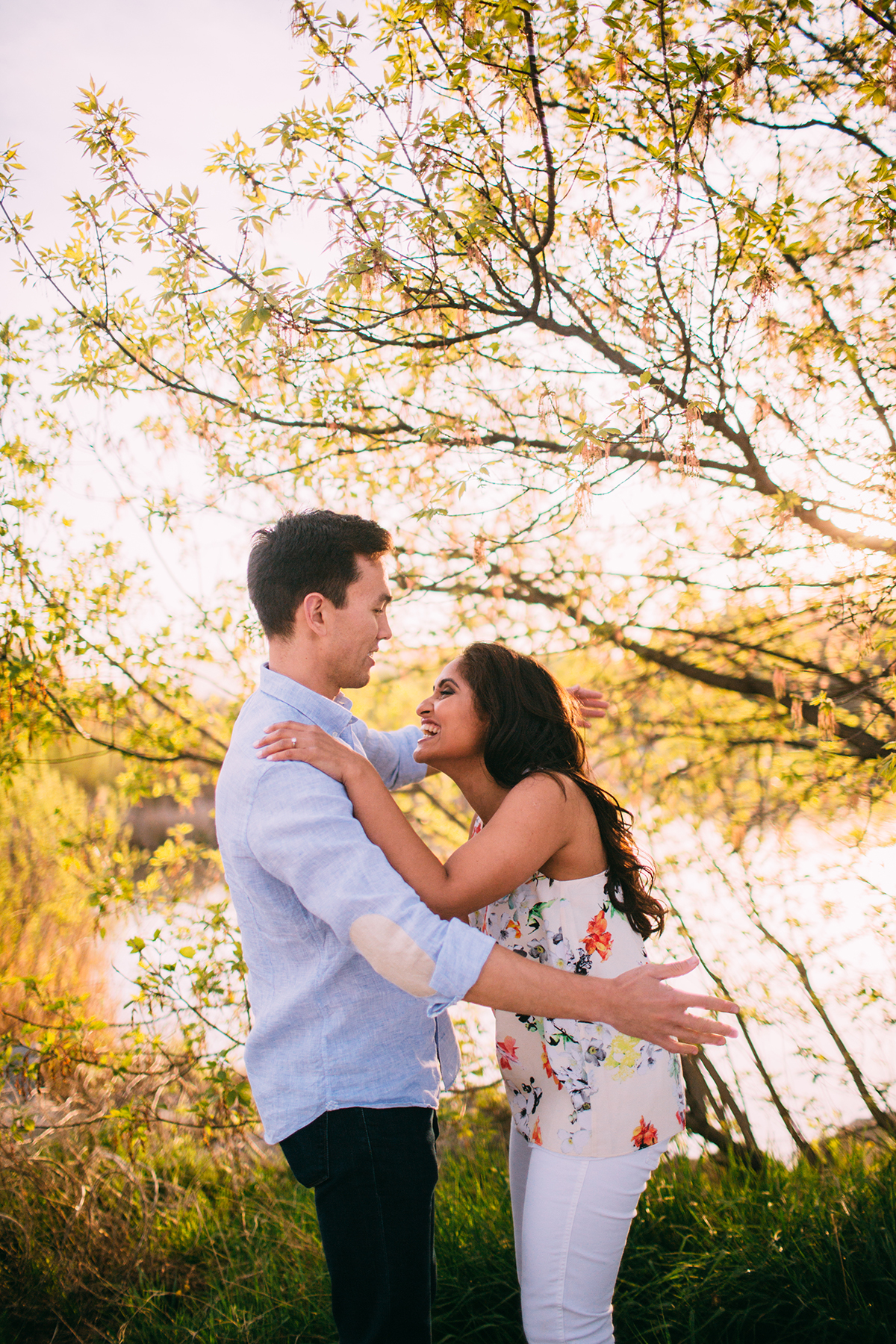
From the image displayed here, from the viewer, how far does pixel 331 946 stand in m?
1.79

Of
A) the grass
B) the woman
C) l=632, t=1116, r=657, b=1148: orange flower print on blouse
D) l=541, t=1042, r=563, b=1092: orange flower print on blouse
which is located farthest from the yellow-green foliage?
l=632, t=1116, r=657, b=1148: orange flower print on blouse

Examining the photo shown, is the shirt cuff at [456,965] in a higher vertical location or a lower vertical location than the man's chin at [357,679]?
lower

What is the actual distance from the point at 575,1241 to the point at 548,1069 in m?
0.34

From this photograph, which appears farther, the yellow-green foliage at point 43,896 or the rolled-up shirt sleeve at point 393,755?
the yellow-green foliage at point 43,896

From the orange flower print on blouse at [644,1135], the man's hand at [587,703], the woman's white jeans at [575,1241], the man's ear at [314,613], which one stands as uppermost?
the man's hand at [587,703]

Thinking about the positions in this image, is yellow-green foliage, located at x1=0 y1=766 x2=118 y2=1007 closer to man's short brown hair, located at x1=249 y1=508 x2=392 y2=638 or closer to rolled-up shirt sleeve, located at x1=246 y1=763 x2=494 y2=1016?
man's short brown hair, located at x1=249 y1=508 x2=392 y2=638

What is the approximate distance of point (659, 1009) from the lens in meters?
1.55

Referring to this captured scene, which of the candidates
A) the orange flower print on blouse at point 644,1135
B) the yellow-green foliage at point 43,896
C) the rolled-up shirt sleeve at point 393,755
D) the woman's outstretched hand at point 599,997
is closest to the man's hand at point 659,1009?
the woman's outstretched hand at point 599,997

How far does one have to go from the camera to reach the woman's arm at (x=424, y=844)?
5.87 feet

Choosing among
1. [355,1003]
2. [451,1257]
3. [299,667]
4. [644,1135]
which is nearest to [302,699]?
[299,667]

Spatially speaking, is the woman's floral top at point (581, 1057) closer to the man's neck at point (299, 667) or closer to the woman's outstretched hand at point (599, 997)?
the woman's outstretched hand at point (599, 997)

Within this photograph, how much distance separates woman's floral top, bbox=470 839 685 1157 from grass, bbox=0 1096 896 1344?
3.51ft

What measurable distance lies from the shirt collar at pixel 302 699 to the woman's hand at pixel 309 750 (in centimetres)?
11

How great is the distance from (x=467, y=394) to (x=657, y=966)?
120 inches
